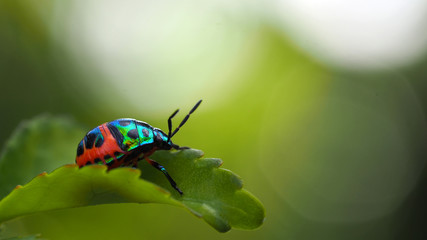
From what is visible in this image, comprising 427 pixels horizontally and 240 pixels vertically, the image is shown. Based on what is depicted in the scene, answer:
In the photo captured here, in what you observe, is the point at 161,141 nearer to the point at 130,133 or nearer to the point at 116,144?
the point at 130,133

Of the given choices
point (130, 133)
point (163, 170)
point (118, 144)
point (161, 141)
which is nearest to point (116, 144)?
point (118, 144)

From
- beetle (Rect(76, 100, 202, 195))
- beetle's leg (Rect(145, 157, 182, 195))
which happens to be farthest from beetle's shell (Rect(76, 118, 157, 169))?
beetle's leg (Rect(145, 157, 182, 195))

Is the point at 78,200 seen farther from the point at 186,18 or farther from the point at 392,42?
the point at 392,42

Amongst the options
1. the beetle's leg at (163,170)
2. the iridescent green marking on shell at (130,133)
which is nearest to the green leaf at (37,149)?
the iridescent green marking on shell at (130,133)

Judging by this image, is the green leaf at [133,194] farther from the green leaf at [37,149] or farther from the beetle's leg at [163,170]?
the green leaf at [37,149]

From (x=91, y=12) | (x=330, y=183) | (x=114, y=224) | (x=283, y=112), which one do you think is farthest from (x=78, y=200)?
(x=330, y=183)

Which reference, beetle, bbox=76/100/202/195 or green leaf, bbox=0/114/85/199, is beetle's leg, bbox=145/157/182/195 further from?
green leaf, bbox=0/114/85/199
